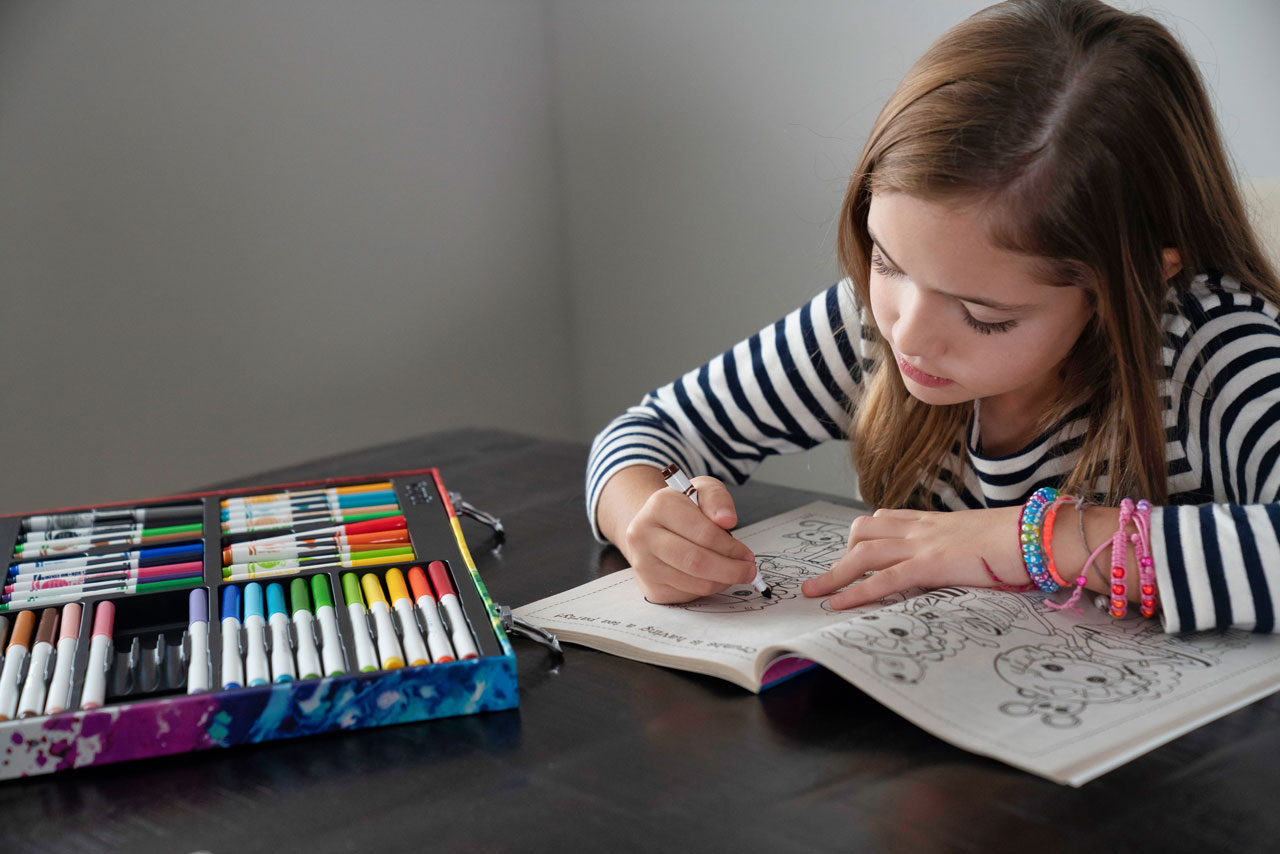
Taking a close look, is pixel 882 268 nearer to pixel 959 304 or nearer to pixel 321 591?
pixel 959 304

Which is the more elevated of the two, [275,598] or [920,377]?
[920,377]

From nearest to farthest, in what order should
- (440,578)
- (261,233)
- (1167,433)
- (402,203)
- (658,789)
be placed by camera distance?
(658,789), (440,578), (1167,433), (261,233), (402,203)

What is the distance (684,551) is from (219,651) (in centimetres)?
29

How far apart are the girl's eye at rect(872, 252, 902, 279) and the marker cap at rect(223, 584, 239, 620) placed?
487 mm

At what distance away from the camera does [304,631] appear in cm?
67

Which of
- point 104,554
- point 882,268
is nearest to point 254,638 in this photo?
point 104,554

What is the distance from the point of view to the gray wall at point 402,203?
186 cm

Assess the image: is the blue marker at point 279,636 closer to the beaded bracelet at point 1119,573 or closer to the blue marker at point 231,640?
the blue marker at point 231,640

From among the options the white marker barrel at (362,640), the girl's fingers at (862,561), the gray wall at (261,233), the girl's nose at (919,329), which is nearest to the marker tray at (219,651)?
the white marker barrel at (362,640)

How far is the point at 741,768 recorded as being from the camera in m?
0.57

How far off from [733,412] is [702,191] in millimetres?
1312

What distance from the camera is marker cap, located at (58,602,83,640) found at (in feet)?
2.23

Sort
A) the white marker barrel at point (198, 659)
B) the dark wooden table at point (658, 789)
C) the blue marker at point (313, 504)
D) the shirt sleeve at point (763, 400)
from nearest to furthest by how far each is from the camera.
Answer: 1. the dark wooden table at point (658, 789)
2. the white marker barrel at point (198, 659)
3. the blue marker at point (313, 504)
4. the shirt sleeve at point (763, 400)

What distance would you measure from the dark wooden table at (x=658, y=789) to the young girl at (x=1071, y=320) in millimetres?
122
